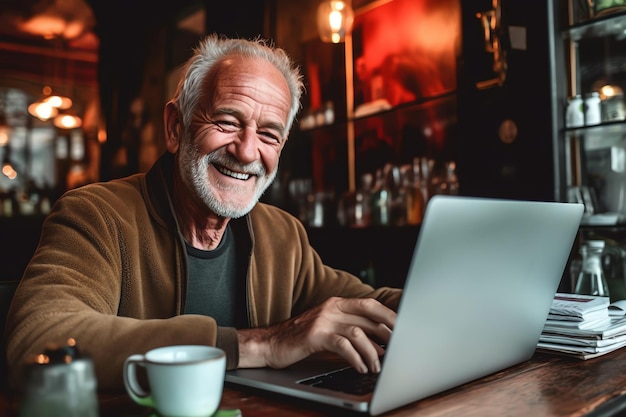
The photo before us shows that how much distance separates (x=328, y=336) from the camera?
92 centimetres

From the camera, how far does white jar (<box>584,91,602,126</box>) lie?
2115mm

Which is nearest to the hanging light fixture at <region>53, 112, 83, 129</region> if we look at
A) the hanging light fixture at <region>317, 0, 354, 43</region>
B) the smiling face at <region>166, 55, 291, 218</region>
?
the hanging light fixture at <region>317, 0, 354, 43</region>

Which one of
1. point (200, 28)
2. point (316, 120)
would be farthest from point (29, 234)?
point (316, 120)

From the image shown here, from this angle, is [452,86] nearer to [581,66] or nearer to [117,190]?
[581,66]

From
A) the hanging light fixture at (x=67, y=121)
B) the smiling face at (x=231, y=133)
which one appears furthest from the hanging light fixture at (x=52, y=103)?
the smiling face at (x=231, y=133)

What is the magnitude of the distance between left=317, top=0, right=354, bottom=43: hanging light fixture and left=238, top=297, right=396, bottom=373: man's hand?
2.40 metres

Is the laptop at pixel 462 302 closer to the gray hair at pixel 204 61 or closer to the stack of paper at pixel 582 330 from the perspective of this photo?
the stack of paper at pixel 582 330

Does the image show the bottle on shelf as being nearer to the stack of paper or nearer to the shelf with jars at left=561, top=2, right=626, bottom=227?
the shelf with jars at left=561, top=2, right=626, bottom=227

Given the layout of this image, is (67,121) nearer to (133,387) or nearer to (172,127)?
(172,127)

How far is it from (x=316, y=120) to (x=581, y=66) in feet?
5.30

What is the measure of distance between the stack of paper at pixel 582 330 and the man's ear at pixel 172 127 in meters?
1.02

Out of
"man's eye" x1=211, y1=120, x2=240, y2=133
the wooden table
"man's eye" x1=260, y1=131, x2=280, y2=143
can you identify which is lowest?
the wooden table

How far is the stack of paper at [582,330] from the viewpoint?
1074mm

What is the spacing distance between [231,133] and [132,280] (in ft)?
1.44
